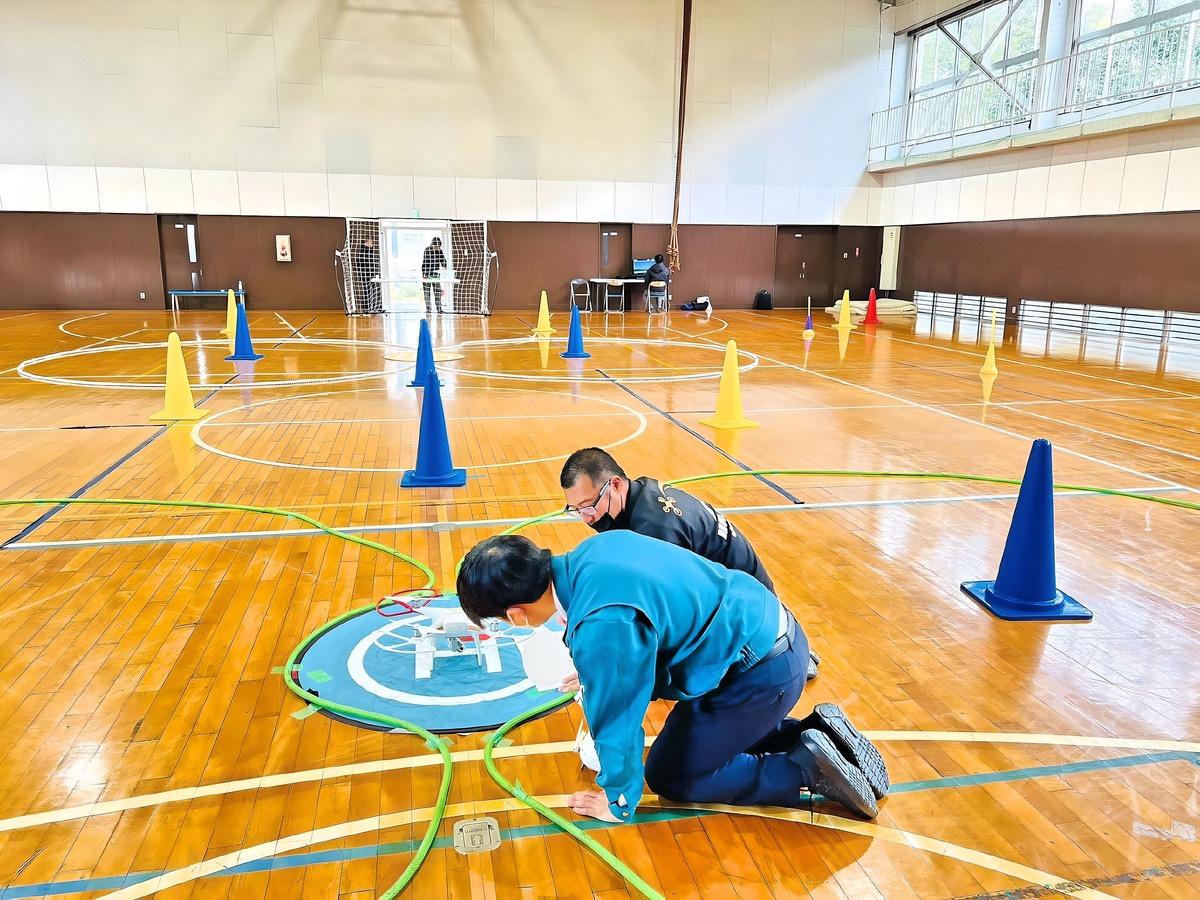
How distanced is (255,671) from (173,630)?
25.1 inches

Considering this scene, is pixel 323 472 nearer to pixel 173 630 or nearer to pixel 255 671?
pixel 173 630

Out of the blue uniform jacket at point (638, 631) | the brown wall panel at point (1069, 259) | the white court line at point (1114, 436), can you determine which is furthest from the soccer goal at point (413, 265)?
the blue uniform jacket at point (638, 631)

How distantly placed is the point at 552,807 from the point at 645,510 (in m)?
1.01

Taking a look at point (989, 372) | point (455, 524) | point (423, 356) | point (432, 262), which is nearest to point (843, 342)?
point (989, 372)

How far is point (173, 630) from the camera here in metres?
3.83

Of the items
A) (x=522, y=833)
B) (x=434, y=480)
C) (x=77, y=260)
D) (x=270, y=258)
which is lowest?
(x=522, y=833)

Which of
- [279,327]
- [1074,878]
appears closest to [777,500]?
[1074,878]

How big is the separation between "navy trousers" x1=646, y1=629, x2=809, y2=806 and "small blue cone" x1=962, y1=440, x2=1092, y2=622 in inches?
75.6

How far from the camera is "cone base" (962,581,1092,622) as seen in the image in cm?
399

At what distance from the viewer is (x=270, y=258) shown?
802 inches

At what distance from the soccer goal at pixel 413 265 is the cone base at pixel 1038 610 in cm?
1729

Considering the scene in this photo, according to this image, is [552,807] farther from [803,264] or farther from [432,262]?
[803,264]

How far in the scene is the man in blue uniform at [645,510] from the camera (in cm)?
293

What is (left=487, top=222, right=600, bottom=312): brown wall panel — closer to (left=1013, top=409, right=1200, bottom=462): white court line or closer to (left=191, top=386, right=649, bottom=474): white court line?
(left=191, top=386, right=649, bottom=474): white court line
